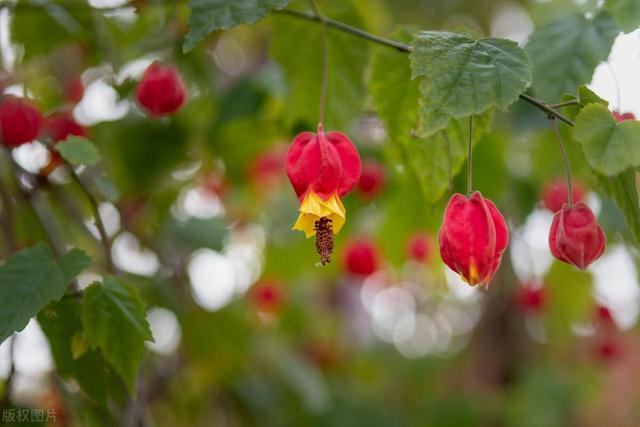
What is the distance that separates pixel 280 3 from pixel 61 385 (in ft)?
2.94

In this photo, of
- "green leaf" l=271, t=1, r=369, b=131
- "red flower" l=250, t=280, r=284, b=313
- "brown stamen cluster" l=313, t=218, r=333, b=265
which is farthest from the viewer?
"red flower" l=250, t=280, r=284, b=313

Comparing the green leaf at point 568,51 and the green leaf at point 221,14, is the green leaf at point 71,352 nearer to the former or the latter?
the green leaf at point 221,14

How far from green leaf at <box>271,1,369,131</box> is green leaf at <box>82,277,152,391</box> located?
46cm

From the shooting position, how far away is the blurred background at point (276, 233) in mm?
1355

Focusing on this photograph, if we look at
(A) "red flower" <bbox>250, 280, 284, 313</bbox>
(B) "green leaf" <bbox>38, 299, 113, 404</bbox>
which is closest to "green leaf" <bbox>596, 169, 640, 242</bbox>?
(B) "green leaf" <bbox>38, 299, 113, 404</bbox>

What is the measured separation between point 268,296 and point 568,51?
1224 mm

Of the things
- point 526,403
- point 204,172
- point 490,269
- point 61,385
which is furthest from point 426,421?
point 490,269

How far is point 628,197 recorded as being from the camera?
0.76m

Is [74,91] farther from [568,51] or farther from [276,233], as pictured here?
[568,51]

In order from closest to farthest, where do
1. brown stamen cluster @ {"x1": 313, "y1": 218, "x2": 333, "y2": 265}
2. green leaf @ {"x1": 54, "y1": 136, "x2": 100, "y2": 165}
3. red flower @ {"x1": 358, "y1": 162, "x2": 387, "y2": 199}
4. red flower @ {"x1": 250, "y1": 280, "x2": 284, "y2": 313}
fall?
brown stamen cluster @ {"x1": 313, "y1": 218, "x2": 333, "y2": 265}
green leaf @ {"x1": 54, "y1": 136, "x2": 100, "y2": 165}
red flower @ {"x1": 358, "y1": 162, "x2": 387, "y2": 199}
red flower @ {"x1": 250, "y1": 280, "x2": 284, "y2": 313}

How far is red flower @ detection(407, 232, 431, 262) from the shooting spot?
5.34 ft

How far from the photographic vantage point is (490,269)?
0.75 meters

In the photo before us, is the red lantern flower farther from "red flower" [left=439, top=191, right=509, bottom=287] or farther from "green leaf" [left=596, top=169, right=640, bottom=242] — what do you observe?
"green leaf" [left=596, top=169, right=640, bottom=242]

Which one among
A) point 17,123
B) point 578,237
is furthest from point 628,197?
point 17,123
